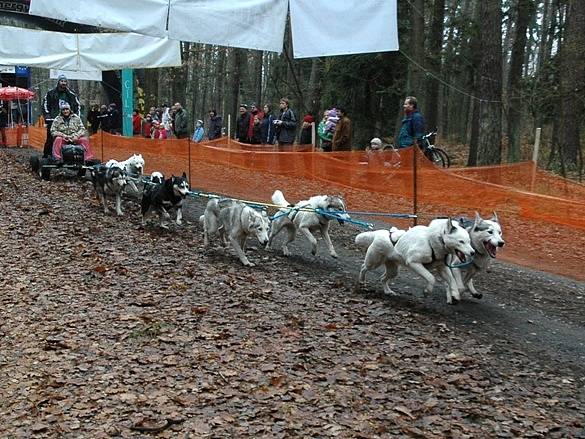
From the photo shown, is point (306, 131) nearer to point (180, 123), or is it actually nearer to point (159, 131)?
point (180, 123)

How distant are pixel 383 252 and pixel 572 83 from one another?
10.8 m

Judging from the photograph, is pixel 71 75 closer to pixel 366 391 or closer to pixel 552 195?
pixel 552 195

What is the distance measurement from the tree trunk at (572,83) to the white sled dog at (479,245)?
31.8ft

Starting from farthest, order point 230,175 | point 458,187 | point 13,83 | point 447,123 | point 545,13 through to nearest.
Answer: point 447,123, point 545,13, point 13,83, point 230,175, point 458,187

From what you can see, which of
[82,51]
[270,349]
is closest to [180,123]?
[82,51]

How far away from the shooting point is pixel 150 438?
Answer: 4207 millimetres

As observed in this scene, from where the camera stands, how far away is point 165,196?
1007 centimetres

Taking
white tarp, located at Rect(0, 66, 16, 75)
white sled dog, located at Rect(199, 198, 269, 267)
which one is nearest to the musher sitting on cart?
white sled dog, located at Rect(199, 198, 269, 267)

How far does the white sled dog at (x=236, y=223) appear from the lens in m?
8.22

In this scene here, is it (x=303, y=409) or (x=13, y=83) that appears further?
(x=13, y=83)

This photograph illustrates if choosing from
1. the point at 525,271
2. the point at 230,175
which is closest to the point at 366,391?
the point at 525,271

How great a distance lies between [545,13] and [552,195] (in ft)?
104

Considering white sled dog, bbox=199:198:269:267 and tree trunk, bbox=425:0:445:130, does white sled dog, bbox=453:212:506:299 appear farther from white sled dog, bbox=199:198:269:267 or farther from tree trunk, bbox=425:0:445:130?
tree trunk, bbox=425:0:445:130

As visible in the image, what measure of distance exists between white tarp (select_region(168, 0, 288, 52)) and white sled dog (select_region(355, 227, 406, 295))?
3509mm
